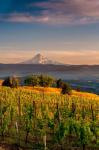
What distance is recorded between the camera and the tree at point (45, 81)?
5901 inches

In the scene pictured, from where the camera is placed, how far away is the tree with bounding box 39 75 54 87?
150 meters

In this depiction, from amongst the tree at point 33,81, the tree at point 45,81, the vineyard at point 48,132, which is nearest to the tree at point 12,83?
the tree at point 33,81

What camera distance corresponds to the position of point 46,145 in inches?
2023

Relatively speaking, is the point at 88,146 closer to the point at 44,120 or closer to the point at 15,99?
the point at 44,120

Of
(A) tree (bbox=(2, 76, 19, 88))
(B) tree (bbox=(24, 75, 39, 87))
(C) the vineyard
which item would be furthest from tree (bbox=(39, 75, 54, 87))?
(C) the vineyard

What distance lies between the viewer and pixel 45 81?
497ft

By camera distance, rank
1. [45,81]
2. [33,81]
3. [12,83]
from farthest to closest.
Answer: [45,81] → [33,81] → [12,83]

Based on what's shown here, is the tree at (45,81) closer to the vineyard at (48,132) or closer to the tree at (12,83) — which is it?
the tree at (12,83)

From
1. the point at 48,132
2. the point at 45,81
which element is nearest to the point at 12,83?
the point at 45,81

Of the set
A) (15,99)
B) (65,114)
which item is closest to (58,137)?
(65,114)

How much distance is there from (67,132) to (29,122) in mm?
5749

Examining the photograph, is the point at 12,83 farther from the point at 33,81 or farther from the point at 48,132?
the point at 48,132

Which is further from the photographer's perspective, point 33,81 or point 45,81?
point 45,81

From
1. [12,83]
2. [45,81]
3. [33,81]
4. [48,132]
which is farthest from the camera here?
[45,81]
